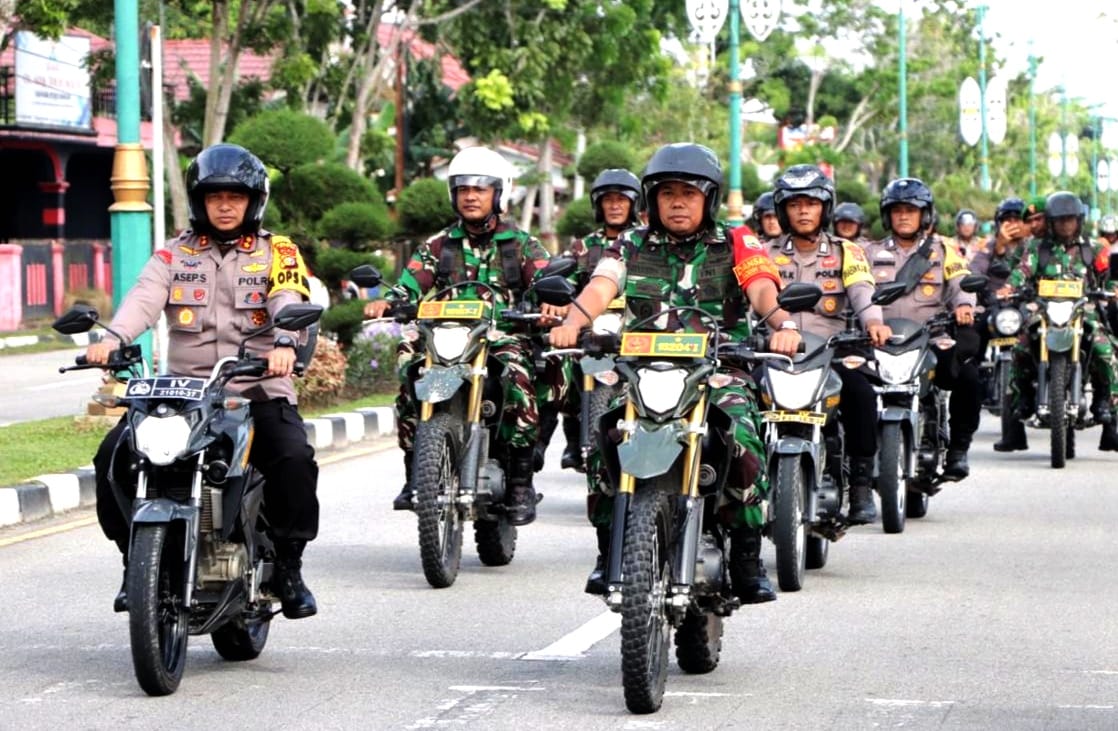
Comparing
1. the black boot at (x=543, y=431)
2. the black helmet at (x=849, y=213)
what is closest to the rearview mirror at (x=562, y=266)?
the black boot at (x=543, y=431)

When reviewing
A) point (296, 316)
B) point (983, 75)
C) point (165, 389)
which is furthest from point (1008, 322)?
point (983, 75)

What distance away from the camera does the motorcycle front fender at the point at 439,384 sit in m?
10.2

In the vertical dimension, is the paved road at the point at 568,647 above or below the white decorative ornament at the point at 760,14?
below

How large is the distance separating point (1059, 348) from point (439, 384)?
6.74 meters

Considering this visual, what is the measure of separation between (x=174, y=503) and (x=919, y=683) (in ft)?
8.31

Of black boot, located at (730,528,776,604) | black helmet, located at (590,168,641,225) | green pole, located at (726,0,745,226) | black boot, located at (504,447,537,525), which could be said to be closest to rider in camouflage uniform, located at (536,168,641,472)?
black helmet, located at (590,168,641,225)

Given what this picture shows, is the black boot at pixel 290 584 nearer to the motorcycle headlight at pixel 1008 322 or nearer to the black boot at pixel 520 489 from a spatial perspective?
the black boot at pixel 520 489

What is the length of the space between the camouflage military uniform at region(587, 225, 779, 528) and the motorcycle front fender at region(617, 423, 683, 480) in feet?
1.69

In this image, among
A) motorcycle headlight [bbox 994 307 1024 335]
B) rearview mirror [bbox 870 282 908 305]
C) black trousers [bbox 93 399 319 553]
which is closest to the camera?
black trousers [bbox 93 399 319 553]

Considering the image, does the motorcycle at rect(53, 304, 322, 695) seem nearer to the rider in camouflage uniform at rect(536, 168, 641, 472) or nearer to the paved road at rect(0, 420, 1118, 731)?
the paved road at rect(0, 420, 1118, 731)

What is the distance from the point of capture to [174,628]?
7.39 m

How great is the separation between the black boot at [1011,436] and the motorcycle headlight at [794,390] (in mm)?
7196

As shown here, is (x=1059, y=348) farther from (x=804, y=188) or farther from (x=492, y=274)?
(x=492, y=274)

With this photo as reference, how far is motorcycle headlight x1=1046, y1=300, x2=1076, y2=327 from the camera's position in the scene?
51.6 feet
